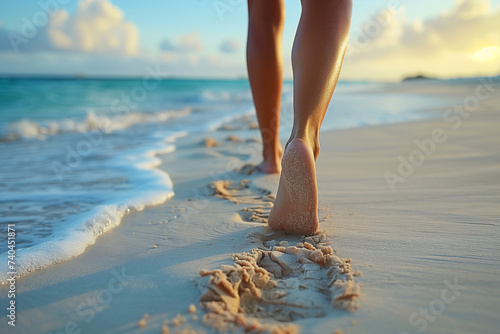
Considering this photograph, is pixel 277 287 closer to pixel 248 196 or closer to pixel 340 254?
pixel 340 254

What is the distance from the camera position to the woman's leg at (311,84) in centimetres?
121

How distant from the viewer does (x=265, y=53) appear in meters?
1.83

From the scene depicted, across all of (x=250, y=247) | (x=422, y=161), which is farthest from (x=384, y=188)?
(x=250, y=247)

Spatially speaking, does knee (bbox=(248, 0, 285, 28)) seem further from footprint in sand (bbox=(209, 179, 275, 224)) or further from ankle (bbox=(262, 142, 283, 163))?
footprint in sand (bbox=(209, 179, 275, 224))

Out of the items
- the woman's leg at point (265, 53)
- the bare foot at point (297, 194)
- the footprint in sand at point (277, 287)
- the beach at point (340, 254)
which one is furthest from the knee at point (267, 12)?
the footprint in sand at point (277, 287)

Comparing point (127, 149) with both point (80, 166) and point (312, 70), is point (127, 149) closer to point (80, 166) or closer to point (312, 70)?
point (80, 166)

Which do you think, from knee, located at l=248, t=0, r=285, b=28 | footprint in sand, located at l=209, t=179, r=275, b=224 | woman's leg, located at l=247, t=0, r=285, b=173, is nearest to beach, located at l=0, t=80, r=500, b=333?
footprint in sand, located at l=209, t=179, r=275, b=224

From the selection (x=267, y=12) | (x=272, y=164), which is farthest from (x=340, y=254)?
→ (x=267, y=12)

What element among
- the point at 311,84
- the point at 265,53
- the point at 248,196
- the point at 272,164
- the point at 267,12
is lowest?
the point at 248,196

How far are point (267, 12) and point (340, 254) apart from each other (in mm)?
1199

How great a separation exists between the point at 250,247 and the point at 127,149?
8.00 feet

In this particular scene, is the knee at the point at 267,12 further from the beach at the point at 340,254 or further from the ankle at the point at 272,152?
the beach at the point at 340,254

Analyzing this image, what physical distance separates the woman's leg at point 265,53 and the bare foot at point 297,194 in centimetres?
73

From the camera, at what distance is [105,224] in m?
1.43
